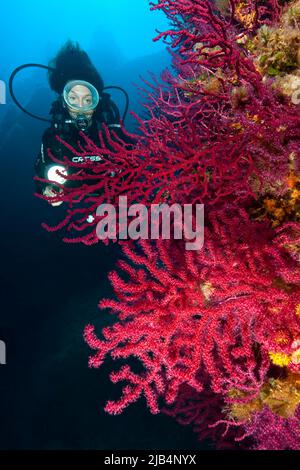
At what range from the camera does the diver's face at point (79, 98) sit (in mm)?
5836

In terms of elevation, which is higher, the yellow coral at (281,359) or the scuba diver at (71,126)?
the scuba diver at (71,126)

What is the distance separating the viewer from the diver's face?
5.84 metres

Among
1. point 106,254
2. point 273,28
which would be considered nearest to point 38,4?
point 106,254

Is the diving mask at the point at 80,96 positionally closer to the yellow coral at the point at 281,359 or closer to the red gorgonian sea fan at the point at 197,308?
the red gorgonian sea fan at the point at 197,308

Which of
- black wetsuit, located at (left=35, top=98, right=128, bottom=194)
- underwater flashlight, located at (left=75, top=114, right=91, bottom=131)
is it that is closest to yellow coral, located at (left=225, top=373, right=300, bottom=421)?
black wetsuit, located at (left=35, top=98, right=128, bottom=194)

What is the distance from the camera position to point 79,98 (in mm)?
6117

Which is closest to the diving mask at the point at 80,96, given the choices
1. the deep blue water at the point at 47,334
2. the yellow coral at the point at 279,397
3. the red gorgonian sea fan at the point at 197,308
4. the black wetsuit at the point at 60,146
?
the black wetsuit at the point at 60,146

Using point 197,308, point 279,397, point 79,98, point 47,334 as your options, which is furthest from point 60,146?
point 47,334

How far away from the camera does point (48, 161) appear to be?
17.3 feet

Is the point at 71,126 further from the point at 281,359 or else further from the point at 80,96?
the point at 281,359

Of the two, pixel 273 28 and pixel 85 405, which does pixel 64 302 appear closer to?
pixel 85 405

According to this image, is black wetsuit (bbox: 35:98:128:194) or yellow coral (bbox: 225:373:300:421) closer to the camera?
yellow coral (bbox: 225:373:300:421)

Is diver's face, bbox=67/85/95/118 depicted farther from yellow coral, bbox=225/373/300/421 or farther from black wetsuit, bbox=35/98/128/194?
yellow coral, bbox=225/373/300/421

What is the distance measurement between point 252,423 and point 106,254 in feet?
30.0
